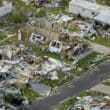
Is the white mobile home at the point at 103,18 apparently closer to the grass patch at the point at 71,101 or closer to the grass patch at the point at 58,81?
the grass patch at the point at 58,81

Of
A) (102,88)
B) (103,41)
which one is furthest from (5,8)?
(102,88)

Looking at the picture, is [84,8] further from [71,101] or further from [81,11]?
[71,101]

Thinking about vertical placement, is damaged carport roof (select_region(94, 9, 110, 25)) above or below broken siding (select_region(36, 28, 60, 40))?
above

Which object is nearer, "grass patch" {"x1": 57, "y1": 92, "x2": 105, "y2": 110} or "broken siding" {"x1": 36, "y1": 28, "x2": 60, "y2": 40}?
"grass patch" {"x1": 57, "y1": 92, "x2": 105, "y2": 110}

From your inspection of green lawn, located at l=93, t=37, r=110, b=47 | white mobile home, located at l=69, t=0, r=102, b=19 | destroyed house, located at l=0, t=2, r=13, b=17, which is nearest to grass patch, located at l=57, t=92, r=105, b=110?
green lawn, located at l=93, t=37, r=110, b=47

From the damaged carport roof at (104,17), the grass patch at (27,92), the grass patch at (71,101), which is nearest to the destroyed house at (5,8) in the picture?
the damaged carport roof at (104,17)

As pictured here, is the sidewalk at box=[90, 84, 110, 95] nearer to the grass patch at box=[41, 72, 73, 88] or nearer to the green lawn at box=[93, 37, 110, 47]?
the grass patch at box=[41, 72, 73, 88]

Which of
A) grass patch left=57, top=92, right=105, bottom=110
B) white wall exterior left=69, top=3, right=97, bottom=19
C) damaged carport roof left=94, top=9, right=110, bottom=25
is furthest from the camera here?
white wall exterior left=69, top=3, right=97, bottom=19
